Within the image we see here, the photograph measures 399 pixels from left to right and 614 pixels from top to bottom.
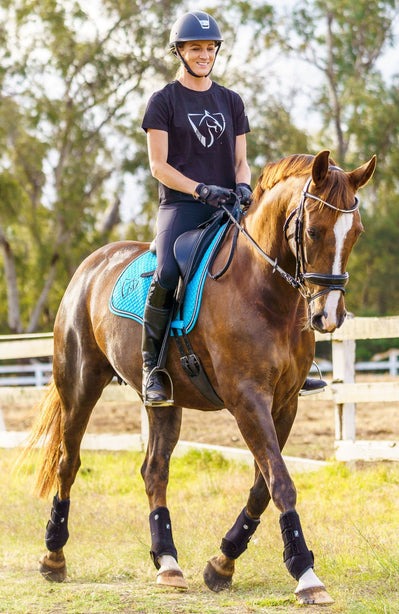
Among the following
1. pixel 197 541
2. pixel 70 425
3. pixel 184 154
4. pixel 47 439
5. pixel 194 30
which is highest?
pixel 194 30

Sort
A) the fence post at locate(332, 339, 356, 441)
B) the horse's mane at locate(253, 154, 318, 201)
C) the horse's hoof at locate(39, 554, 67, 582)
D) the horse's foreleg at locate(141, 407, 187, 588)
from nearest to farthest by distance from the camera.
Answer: the horse's mane at locate(253, 154, 318, 201), the horse's foreleg at locate(141, 407, 187, 588), the horse's hoof at locate(39, 554, 67, 582), the fence post at locate(332, 339, 356, 441)

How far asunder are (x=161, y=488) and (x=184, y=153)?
6.93ft

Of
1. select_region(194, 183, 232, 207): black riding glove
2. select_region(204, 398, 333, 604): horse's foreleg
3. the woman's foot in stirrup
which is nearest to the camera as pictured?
select_region(204, 398, 333, 604): horse's foreleg

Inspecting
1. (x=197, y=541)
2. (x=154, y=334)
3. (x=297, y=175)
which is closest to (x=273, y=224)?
(x=297, y=175)

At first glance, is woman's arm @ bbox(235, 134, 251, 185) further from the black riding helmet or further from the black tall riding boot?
the black tall riding boot

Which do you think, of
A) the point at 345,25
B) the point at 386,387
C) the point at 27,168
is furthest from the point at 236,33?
the point at 386,387

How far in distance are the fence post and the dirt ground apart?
26 centimetres

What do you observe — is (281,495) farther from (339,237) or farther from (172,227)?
(172,227)

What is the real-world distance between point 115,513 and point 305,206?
13.8 ft

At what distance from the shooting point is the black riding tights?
5.45m

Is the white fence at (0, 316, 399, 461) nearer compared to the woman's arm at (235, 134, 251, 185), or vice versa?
the woman's arm at (235, 134, 251, 185)

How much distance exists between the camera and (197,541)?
6613 millimetres

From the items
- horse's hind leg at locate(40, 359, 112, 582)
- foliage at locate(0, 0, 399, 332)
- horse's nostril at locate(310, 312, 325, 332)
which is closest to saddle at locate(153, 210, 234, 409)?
Answer: horse's nostril at locate(310, 312, 325, 332)

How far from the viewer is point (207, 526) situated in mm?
7035
